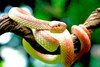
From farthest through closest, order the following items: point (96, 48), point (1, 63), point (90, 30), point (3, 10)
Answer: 1. point (3, 10)
2. point (96, 48)
3. point (1, 63)
4. point (90, 30)

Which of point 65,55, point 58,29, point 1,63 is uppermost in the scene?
point 58,29

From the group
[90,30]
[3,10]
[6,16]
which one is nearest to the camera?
[6,16]

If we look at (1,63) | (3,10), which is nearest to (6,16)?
(1,63)

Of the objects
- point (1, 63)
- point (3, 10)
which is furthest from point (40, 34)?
point (3, 10)

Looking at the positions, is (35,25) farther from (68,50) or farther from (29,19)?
(68,50)

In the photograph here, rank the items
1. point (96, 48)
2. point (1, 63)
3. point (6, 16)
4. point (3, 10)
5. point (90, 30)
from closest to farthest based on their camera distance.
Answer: point (6, 16), point (90, 30), point (1, 63), point (96, 48), point (3, 10)

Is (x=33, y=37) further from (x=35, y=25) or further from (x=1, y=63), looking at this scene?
(x=1, y=63)

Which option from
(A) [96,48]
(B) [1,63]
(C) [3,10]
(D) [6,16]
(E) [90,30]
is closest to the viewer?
(D) [6,16]

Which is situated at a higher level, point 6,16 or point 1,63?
point 6,16

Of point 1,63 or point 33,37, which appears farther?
point 1,63
